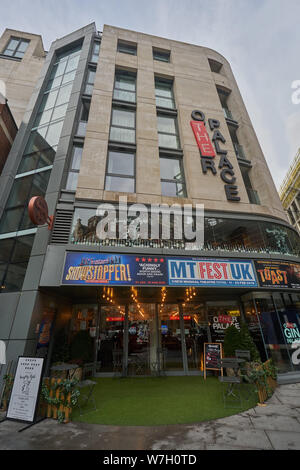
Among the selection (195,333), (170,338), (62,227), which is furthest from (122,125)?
(195,333)

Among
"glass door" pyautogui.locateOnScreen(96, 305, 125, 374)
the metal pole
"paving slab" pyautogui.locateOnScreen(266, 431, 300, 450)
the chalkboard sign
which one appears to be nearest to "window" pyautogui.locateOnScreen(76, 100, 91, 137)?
"glass door" pyautogui.locateOnScreen(96, 305, 125, 374)

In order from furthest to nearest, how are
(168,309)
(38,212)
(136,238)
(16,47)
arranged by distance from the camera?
(16,47), (168,309), (136,238), (38,212)

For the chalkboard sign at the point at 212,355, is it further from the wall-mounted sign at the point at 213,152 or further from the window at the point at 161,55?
the window at the point at 161,55

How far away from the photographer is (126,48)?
1864 cm

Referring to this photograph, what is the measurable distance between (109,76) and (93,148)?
765 cm

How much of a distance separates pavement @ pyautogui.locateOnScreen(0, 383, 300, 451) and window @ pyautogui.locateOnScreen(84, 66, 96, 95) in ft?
60.2

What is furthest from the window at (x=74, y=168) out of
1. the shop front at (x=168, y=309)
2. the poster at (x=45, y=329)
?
the poster at (x=45, y=329)

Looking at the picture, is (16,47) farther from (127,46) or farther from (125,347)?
(125,347)

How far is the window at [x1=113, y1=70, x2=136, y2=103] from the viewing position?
1567cm

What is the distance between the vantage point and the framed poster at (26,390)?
17.7 feet

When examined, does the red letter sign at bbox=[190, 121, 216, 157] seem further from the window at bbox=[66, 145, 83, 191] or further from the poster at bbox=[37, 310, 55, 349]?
the poster at bbox=[37, 310, 55, 349]

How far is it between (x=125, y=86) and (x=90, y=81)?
2720mm
